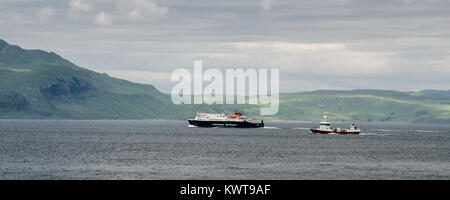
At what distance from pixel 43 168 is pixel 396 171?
2250 inches

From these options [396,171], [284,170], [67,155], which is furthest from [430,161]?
[67,155]

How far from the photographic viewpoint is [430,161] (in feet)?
435
